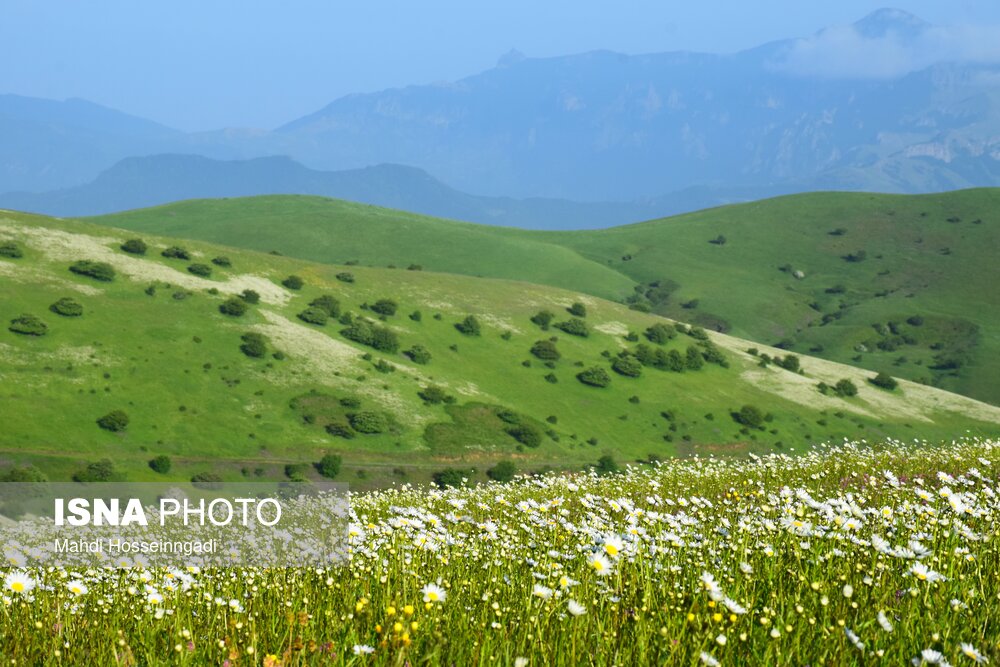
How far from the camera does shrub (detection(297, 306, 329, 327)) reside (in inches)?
6654

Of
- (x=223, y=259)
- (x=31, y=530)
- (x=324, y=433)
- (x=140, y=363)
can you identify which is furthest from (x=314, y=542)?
(x=223, y=259)

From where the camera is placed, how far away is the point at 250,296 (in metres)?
168

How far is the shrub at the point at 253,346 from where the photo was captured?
148 metres

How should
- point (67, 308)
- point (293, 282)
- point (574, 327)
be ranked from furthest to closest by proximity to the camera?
point (574, 327) < point (293, 282) < point (67, 308)

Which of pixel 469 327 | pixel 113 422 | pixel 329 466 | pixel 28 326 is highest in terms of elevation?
pixel 28 326

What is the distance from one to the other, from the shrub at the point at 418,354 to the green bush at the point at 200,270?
43181 mm

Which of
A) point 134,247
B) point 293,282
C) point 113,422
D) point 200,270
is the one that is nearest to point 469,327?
point 293,282

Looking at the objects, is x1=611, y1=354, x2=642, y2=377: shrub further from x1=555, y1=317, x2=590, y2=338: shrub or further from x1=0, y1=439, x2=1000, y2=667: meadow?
x1=0, y1=439, x2=1000, y2=667: meadow

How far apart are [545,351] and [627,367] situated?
16444 millimetres

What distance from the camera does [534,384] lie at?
16838cm

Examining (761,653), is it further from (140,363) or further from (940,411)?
(940,411)

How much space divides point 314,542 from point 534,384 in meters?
158

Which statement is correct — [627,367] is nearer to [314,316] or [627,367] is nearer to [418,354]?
[418,354]

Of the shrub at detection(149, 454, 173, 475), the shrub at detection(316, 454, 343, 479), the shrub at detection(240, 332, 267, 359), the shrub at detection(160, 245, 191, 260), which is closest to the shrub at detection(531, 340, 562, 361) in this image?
the shrub at detection(240, 332, 267, 359)
